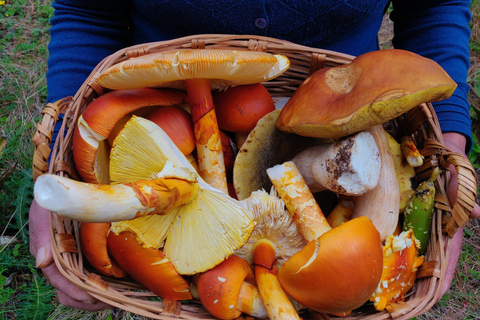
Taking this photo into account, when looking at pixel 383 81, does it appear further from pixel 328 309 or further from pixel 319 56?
pixel 328 309

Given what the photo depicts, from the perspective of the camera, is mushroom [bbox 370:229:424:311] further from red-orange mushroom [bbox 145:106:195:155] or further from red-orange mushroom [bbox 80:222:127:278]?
red-orange mushroom [bbox 80:222:127:278]

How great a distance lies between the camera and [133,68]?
4.10ft

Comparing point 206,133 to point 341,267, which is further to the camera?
point 206,133

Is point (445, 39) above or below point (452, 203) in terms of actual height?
above

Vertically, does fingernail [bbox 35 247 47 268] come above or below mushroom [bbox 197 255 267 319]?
above

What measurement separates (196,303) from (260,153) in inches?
27.5

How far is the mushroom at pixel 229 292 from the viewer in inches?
52.2

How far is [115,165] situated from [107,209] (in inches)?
16.0

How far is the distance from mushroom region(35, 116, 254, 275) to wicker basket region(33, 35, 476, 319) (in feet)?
0.72

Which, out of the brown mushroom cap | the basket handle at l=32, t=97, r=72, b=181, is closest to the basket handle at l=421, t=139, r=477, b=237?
the brown mushroom cap

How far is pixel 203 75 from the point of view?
1.39 m

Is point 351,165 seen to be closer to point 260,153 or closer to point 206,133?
point 260,153

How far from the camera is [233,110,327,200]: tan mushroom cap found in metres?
1.61

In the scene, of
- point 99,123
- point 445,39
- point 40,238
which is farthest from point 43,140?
point 445,39
